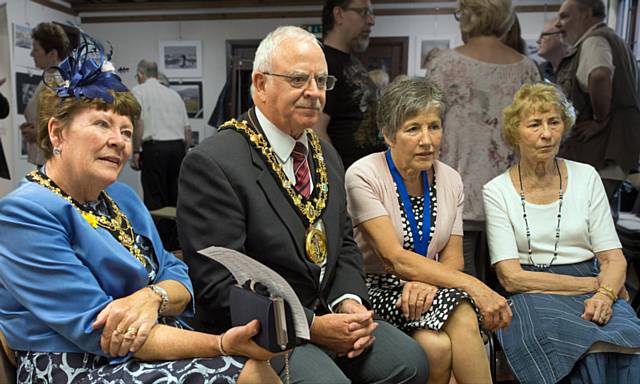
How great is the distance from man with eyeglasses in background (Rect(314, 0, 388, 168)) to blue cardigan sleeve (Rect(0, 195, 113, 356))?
158cm

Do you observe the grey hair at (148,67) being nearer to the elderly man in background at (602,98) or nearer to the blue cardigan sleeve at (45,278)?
the blue cardigan sleeve at (45,278)

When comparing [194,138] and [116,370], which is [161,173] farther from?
[116,370]

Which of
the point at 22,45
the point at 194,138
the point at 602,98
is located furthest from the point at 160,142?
the point at 602,98

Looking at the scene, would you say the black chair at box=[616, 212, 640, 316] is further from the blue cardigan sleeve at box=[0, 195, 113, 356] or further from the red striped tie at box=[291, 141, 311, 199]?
the blue cardigan sleeve at box=[0, 195, 113, 356]

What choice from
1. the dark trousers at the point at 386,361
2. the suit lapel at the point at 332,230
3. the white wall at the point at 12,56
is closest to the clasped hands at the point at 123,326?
the dark trousers at the point at 386,361

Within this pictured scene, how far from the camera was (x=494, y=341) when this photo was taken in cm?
214

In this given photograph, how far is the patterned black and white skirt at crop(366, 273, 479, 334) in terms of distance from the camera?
73.8 inches

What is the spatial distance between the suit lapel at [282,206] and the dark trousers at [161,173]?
1769 millimetres

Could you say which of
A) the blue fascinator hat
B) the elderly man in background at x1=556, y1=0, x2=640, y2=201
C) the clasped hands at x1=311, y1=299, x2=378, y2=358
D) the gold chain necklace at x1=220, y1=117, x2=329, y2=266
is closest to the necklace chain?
the gold chain necklace at x1=220, y1=117, x2=329, y2=266

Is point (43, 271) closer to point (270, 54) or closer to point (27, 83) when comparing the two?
point (270, 54)

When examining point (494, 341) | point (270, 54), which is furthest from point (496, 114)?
point (270, 54)

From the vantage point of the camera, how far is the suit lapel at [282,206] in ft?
5.62

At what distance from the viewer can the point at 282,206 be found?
5.66 feet

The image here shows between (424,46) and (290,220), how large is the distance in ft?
5.60
